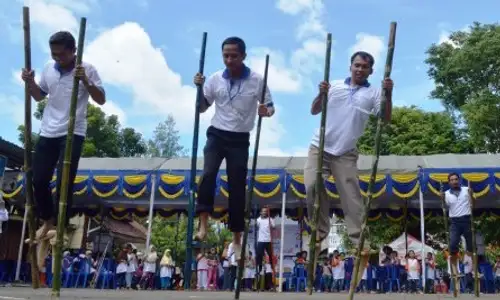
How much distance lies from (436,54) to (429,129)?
12.5 feet

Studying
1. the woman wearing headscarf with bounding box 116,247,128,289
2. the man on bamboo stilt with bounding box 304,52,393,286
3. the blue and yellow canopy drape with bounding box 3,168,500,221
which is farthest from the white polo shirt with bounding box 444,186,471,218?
the woman wearing headscarf with bounding box 116,247,128,289

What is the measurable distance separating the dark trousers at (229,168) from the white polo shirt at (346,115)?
2.59 feet

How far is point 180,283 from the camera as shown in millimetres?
17578

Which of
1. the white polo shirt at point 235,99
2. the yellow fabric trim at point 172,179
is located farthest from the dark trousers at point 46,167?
the yellow fabric trim at point 172,179

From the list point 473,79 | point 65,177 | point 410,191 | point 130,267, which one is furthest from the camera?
point 473,79

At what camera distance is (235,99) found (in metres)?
5.36

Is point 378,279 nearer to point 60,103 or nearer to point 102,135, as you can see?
point 60,103

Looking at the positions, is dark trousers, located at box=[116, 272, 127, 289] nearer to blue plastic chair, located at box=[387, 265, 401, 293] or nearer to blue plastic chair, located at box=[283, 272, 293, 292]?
blue plastic chair, located at box=[283, 272, 293, 292]

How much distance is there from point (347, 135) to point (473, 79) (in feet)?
72.5

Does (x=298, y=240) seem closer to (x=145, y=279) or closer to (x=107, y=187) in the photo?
(x=145, y=279)

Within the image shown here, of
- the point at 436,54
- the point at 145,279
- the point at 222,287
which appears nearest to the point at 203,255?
the point at 222,287

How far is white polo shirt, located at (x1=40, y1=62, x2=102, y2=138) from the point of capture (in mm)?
4973

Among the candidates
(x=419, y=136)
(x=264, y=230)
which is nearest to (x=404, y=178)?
(x=264, y=230)

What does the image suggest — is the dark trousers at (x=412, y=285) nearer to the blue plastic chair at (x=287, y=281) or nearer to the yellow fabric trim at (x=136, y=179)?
the blue plastic chair at (x=287, y=281)
